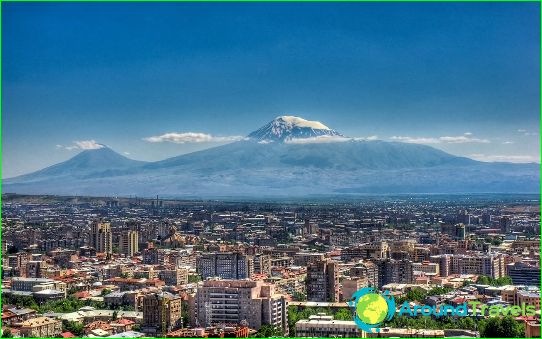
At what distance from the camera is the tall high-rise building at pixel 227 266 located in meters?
16.9

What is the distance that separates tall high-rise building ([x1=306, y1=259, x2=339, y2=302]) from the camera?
13.5m

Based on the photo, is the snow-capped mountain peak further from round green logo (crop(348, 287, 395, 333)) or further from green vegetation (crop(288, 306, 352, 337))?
round green logo (crop(348, 287, 395, 333))

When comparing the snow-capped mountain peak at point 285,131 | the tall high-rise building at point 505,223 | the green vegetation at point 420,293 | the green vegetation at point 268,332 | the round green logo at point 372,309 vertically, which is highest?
the snow-capped mountain peak at point 285,131

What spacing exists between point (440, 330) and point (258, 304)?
2.29 meters

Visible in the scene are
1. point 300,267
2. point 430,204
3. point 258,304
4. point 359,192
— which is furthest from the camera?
point 359,192

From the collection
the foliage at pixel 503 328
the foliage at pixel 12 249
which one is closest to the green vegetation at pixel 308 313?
the foliage at pixel 503 328

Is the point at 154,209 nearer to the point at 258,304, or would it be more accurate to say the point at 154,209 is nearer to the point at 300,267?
the point at 300,267

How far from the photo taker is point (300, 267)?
17719 millimetres

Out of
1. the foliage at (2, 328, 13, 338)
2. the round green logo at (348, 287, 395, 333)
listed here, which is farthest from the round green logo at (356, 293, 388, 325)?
the foliage at (2, 328, 13, 338)

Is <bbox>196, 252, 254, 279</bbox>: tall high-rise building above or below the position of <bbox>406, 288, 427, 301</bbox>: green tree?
above

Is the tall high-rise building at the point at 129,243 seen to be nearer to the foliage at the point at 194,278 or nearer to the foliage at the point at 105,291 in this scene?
the foliage at the point at 194,278

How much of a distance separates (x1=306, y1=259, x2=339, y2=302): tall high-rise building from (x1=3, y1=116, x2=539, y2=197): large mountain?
83.7ft

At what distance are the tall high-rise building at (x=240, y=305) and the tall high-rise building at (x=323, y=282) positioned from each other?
2.03 meters

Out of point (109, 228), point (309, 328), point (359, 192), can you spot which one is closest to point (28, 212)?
point (109, 228)
